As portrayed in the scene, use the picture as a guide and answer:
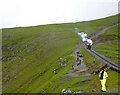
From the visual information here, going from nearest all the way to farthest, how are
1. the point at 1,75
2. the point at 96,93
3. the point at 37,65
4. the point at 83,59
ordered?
the point at 96,93 → the point at 83,59 → the point at 37,65 → the point at 1,75

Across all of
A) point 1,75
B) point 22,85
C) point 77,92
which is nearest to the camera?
point 77,92

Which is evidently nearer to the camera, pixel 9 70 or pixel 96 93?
pixel 96 93

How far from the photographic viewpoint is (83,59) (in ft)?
386

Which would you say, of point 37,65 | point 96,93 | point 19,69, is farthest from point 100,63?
point 19,69

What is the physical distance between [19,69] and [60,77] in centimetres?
9022

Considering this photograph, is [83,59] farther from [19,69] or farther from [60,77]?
[19,69]

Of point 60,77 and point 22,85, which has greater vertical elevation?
point 60,77

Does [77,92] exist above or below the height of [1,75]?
above

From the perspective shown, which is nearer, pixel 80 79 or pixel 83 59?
pixel 80 79

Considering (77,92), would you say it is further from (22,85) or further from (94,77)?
(22,85)

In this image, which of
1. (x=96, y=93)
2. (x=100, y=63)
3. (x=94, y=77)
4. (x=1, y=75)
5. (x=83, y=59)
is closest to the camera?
(x=96, y=93)

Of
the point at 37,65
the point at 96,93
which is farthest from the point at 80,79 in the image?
the point at 37,65

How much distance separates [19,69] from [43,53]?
48.7 feet

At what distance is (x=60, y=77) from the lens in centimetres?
10556
